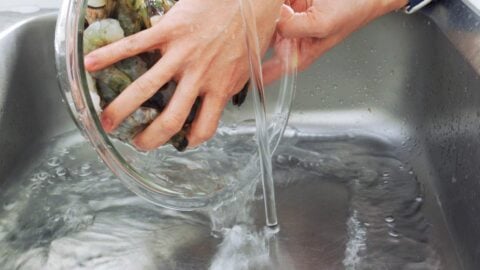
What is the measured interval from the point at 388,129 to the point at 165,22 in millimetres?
431

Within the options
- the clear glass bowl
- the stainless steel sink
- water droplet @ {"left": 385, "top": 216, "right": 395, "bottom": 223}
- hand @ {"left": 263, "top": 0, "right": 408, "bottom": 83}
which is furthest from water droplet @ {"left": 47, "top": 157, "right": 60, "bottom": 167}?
water droplet @ {"left": 385, "top": 216, "right": 395, "bottom": 223}

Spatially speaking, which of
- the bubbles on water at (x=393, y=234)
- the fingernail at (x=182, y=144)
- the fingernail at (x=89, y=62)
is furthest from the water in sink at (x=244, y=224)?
the fingernail at (x=89, y=62)

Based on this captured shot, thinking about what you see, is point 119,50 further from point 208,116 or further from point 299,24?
point 299,24

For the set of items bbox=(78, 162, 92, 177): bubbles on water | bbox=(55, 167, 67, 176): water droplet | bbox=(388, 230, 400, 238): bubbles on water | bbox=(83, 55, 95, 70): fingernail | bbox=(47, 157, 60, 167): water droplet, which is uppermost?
bbox=(83, 55, 95, 70): fingernail

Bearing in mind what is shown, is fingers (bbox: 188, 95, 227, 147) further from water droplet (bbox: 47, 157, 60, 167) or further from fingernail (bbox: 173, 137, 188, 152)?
water droplet (bbox: 47, 157, 60, 167)

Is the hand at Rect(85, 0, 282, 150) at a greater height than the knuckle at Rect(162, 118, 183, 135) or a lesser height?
greater

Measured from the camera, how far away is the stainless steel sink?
0.59 meters

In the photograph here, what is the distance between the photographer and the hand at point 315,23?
617 millimetres

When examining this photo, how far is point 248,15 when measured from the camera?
1.73 ft

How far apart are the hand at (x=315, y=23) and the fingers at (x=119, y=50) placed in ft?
0.56

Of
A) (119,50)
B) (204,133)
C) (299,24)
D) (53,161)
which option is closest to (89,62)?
(119,50)

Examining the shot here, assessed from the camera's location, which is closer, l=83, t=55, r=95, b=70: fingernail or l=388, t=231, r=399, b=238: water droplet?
l=83, t=55, r=95, b=70: fingernail

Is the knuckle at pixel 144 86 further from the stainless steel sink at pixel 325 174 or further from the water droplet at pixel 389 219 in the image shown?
the water droplet at pixel 389 219

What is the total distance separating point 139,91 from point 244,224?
22cm
